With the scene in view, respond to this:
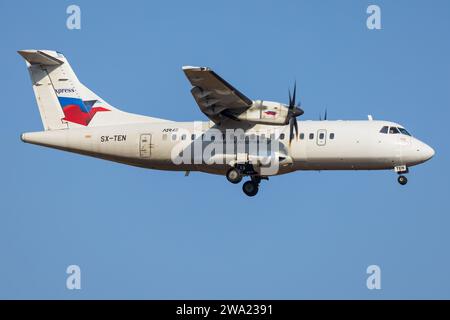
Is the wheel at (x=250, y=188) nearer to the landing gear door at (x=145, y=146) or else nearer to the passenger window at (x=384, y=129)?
the landing gear door at (x=145, y=146)

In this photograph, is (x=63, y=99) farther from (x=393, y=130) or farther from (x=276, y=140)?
(x=393, y=130)

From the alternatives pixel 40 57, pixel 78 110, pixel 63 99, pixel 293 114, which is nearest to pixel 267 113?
pixel 293 114

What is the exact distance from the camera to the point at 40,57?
107 ft

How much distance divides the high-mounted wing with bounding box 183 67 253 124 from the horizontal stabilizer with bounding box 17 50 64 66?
6.64 meters

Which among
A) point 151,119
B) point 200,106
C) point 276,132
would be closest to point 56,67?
point 151,119

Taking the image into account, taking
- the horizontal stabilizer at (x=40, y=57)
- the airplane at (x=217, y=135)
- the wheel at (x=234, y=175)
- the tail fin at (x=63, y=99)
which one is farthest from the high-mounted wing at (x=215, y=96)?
the horizontal stabilizer at (x=40, y=57)

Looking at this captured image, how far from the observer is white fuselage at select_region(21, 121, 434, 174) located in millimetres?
29531

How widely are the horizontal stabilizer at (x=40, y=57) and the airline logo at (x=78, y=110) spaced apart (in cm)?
147

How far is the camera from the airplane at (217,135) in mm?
29516

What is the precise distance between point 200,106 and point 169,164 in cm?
262

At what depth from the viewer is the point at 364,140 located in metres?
29.6

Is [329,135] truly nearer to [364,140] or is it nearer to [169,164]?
[364,140]

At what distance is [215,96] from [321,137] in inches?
158

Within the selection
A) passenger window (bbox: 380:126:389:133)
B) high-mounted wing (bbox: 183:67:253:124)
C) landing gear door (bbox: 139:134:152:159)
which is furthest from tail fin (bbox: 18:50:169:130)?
passenger window (bbox: 380:126:389:133)
